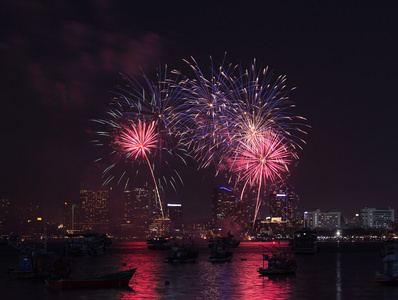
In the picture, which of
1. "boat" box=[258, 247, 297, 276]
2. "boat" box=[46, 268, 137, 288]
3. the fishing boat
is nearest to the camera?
"boat" box=[46, 268, 137, 288]

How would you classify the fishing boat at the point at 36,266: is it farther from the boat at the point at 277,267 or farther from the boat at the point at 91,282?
the boat at the point at 277,267

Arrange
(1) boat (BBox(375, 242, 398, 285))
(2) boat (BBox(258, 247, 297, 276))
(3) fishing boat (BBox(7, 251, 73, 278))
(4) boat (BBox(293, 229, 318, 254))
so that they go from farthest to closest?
(4) boat (BBox(293, 229, 318, 254)), (2) boat (BBox(258, 247, 297, 276)), (3) fishing boat (BBox(7, 251, 73, 278)), (1) boat (BBox(375, 242, 398, 285))

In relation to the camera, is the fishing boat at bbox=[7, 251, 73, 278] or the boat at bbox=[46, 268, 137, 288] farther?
the fishing boat at bbox=[7, 251, 73, 278]

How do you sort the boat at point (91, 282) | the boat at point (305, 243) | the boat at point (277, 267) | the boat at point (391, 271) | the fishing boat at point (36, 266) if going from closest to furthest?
the boat at point (91, 282) < the boat at point (391, 271) < the fishing boat at point (36, 266) < the boat at point (277, 267) < the boat at point (305, 243)

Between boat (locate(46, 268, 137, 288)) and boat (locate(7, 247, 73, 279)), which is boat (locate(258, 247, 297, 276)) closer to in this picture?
boat (locate(46, 268, 137, 288))

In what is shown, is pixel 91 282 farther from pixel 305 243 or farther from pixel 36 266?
pixel 305 243

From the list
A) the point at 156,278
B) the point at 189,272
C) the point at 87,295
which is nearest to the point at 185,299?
the point at 87,295

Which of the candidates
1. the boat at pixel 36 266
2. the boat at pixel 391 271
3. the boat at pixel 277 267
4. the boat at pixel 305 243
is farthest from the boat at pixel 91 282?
the boat at pixel 305 243

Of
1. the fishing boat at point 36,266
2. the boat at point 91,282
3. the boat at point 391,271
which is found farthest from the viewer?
the fishing boat at point 36,266

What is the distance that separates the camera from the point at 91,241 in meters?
183

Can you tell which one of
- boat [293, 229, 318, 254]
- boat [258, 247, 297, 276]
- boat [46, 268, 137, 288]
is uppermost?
boat [293, 229, 318, 254]

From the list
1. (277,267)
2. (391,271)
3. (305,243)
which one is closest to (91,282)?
(277,267)

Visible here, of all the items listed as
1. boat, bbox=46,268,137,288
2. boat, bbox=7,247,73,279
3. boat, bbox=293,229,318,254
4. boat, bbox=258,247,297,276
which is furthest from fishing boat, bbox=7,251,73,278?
boat, bbox=293,229,318,254

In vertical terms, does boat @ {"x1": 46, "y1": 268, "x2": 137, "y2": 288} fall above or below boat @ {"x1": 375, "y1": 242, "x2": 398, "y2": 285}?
below
